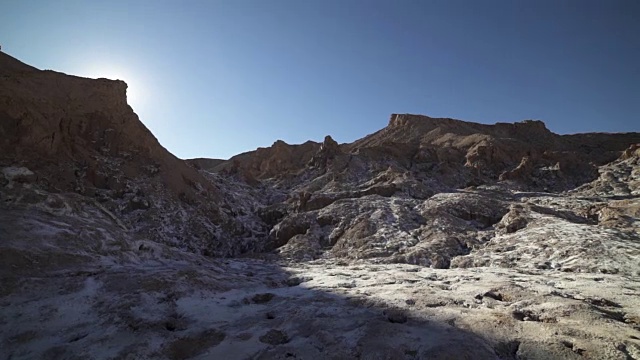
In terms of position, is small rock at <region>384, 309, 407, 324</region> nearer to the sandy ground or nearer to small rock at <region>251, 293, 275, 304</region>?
the sandy ground

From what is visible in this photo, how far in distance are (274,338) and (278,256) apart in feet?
51.9

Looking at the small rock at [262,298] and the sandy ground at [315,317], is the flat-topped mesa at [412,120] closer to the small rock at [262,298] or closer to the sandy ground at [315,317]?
the sandy ground at [315,317]

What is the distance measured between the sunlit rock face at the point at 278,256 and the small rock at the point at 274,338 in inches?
2.2

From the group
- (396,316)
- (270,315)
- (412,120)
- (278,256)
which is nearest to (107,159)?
(278,256)

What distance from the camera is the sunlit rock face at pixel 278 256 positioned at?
802 centimetres

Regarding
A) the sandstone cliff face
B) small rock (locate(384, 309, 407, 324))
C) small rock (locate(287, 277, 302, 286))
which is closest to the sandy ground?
small rock (locate(384, 309, 407, 324))

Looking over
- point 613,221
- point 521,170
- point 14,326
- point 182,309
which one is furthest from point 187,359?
point 521,170

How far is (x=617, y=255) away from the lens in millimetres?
15727

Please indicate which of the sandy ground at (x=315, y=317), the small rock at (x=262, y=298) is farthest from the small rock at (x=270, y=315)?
the small rock at (x=262, y=298)

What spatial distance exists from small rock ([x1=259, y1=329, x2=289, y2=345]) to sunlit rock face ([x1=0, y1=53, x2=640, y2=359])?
55mm

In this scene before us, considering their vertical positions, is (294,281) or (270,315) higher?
(270,315)

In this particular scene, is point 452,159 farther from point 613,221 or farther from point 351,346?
point 351,346

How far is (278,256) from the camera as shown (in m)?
23.8

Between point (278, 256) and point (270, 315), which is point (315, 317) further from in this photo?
point (278, 256)
